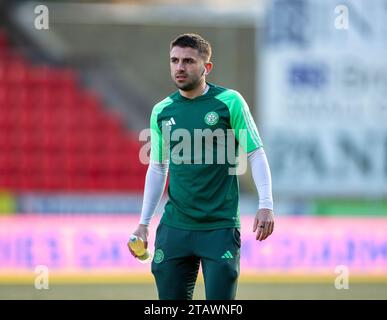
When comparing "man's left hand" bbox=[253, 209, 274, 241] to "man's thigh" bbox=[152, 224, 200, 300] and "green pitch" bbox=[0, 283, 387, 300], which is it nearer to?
"man's thigh" bbox=[152, 224, 200, 300]

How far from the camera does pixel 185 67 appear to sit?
14.5 feet

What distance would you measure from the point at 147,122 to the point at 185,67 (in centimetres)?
943

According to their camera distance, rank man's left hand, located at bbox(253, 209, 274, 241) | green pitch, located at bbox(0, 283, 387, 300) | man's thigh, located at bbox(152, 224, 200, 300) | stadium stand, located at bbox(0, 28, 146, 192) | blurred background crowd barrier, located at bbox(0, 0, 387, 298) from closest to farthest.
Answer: man's left hand, located at bbox(253, 209, 274, 241)
man's thigh, located at bbox(152, 224, 200, 300)
green pitch, located at bbox(0, 283, 387, 300)
blurred background crowd barrier, located at bbox(0, 0, 387, 298)
stadium stand, located at bbox(0, 28, 146, 192)

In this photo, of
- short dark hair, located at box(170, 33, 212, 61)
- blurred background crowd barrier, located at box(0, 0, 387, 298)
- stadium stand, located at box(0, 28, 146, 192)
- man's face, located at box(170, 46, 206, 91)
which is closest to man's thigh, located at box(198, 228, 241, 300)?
man's face, located at box(170, 46, 206, 91)

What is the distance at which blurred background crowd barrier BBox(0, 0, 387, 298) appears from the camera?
1025cm

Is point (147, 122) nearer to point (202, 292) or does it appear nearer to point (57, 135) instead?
point (57, 135)

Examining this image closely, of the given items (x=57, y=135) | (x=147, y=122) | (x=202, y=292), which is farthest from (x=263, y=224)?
(x=147, y=122)

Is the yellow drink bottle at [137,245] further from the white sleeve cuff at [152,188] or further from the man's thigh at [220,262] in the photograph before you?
the man's thigh at [220,262]

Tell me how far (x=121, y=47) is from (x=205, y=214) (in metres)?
9.44

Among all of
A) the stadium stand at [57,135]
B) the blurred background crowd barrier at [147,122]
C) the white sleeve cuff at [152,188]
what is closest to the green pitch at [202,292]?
the blurred background crowd barrier at [147,122]

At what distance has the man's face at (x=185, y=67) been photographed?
14.5ft

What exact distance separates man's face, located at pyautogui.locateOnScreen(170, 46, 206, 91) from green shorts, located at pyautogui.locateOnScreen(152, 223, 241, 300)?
0.74 m

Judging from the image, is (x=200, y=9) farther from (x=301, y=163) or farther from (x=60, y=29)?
(x=301, y=163)

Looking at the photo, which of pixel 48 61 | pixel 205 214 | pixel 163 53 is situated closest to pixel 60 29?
pixel 48 61
